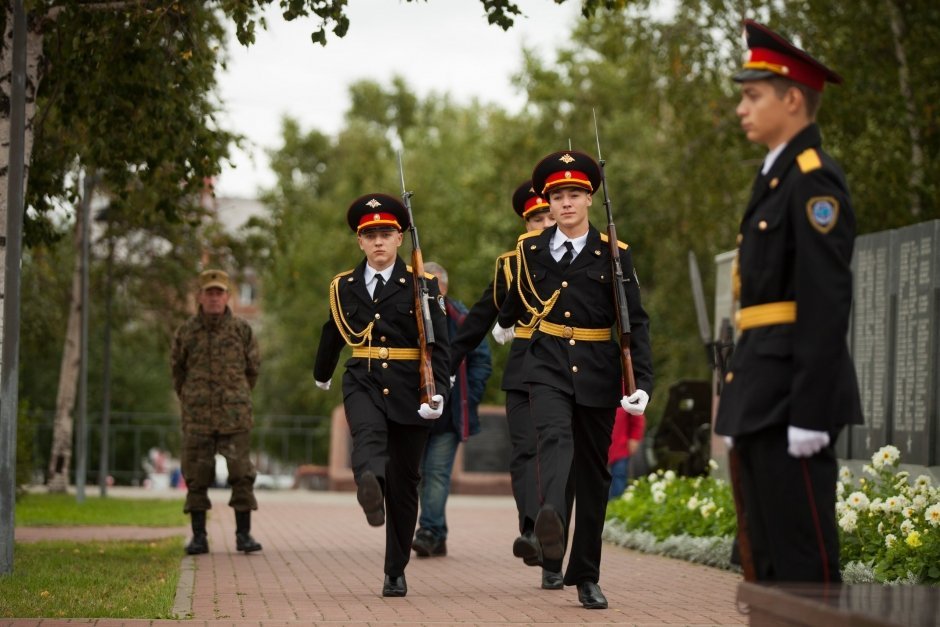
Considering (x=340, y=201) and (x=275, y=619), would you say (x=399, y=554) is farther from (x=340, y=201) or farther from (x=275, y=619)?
(x=340, y=201)

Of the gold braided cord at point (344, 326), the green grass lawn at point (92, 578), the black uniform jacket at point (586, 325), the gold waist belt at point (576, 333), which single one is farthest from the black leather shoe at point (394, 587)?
the gold waist belt at point (576, 333)

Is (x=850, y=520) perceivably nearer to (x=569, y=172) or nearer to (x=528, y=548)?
(x=528, y=548)

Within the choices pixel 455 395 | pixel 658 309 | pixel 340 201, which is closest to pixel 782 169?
pixel 455 395

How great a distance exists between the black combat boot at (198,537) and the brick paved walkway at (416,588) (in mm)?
197

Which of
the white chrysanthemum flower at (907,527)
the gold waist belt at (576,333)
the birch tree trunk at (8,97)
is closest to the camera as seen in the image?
the gold waist belt at (576,333)

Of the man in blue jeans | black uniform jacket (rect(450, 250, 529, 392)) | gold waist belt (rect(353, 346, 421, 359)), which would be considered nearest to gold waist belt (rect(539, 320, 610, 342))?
black uniform jacket (rect(450, 250, 529, 392))

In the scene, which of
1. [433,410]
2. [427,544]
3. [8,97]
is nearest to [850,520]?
[433,410]

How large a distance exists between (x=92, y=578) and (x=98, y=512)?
9894mm

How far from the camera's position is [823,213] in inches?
220

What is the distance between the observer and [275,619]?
8.29 metres

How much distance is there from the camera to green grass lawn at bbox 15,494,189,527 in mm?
17766

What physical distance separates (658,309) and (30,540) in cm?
2747

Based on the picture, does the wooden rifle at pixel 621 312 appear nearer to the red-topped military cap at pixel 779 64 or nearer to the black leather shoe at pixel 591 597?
the black leather shoe at pixel 591 597

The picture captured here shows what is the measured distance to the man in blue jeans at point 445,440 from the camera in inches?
509
